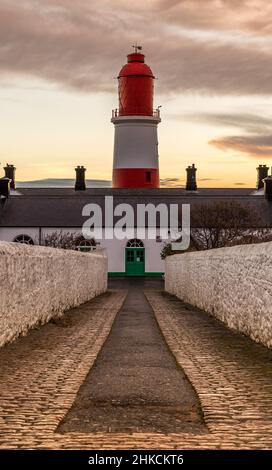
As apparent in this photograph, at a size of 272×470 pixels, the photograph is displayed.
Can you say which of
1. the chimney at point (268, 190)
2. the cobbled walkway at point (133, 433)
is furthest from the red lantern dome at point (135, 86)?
the cobbled walkway at point (133, 433)

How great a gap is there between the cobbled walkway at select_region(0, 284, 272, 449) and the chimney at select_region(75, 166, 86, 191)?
58736 mm

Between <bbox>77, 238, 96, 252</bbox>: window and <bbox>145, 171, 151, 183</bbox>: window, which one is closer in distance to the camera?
<bbox>77, 238, 96, 252</bbox>: window

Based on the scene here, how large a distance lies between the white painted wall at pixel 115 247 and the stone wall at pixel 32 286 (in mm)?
38588

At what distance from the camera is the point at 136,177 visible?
210ft

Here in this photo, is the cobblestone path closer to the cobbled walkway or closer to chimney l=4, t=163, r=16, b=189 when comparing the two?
the cobbled walkway

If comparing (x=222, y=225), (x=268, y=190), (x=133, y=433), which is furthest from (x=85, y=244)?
(x=133, y=433)

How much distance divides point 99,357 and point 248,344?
2.46 meters

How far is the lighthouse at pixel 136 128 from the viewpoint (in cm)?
5950

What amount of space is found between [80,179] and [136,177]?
1016 centimetres

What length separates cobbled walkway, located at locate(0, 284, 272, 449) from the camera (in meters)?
5.05

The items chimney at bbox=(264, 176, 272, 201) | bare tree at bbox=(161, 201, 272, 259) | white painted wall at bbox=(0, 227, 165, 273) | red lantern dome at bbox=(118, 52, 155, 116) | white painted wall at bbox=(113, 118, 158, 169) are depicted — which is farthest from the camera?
chimney at bbox=(264, 176, 272, 201)

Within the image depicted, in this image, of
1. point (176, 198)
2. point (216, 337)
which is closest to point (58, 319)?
point (216, 337)

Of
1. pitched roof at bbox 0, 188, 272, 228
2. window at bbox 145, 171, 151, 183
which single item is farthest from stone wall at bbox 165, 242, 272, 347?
window at bbox 145, 171, 151, 183
